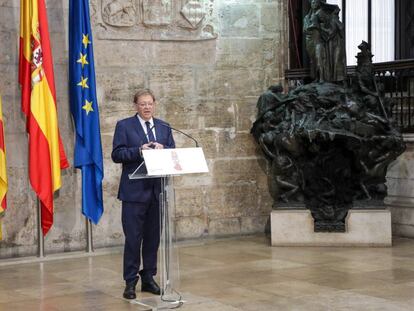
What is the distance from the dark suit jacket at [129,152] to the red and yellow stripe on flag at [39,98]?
2205 millimetres

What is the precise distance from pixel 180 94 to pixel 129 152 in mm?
3745

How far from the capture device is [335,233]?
32.9 ft

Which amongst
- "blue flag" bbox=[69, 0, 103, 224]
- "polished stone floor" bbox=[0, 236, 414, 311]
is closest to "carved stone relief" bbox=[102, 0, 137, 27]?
"blue flag" bbox=[69, 0, 103, 224]

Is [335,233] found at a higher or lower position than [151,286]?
higher

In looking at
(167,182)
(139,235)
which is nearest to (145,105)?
(167,182)

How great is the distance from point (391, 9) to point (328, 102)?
5.12 m

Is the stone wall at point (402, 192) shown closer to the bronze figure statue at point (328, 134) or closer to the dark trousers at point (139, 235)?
the bronze figure statue at point (328, 134)

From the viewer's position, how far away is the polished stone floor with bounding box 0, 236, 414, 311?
696 centimetres

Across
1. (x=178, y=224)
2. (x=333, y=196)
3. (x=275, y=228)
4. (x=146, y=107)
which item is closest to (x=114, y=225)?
(x=178, y=224)

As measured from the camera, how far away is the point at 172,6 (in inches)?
411

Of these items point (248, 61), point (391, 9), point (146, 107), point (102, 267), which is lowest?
point (102, 267)

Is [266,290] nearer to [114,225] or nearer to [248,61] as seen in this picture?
[114,225]

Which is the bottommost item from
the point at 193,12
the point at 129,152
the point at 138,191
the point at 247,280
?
the point at 247,280

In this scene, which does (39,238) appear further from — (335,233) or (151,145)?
(335,233)
